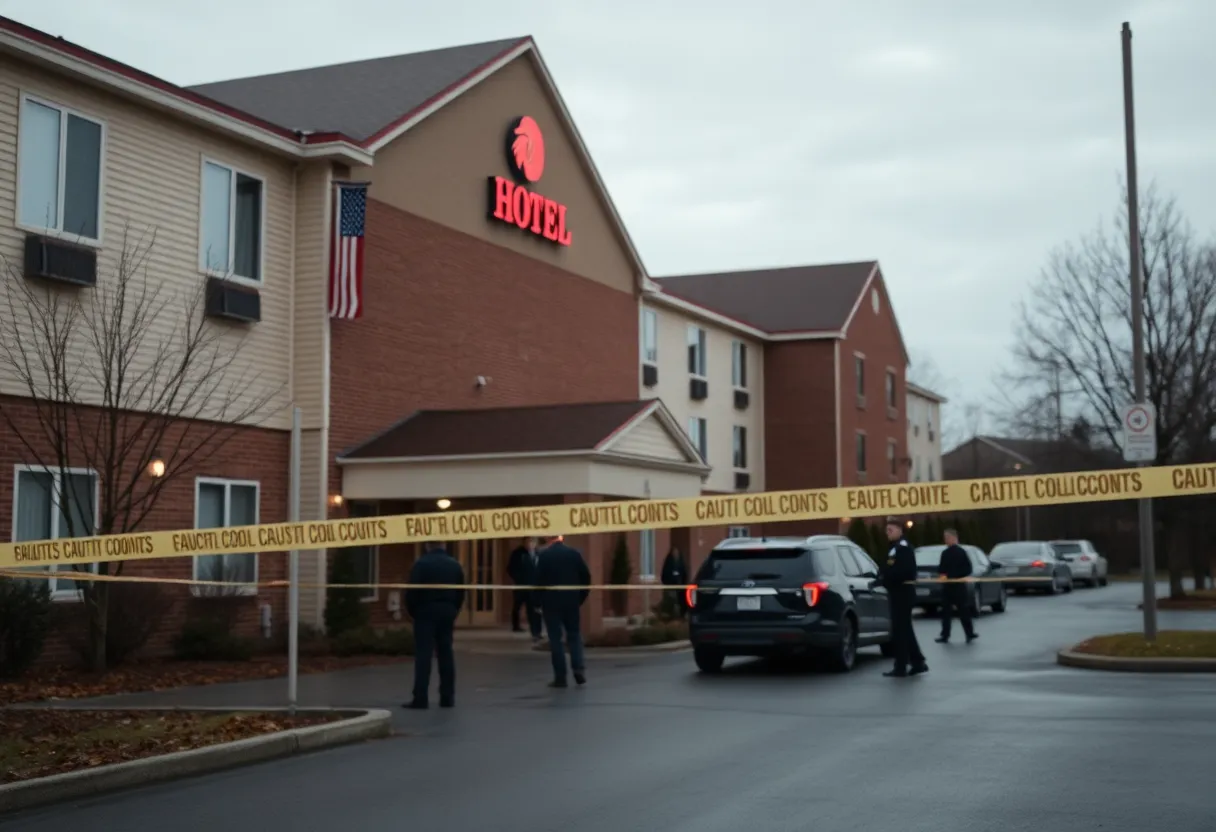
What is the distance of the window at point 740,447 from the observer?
46.0 meters

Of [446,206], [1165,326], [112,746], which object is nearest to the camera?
[112,746]

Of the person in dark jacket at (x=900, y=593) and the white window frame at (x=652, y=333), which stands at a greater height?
the white window frame at (x=652, y=333)

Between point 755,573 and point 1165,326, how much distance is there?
62.5ft

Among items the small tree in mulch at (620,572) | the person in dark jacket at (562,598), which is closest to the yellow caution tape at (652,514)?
the person in dark jacket at (562,598)

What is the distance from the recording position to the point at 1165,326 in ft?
108

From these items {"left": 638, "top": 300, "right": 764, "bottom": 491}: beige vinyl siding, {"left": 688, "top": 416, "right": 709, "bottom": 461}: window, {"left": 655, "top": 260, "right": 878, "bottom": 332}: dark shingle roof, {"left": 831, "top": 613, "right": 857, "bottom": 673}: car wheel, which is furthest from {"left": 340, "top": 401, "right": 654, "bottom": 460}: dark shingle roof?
{"left": 655, "top": 260, "right": 878, "bottom": 332}: dark shingle roof

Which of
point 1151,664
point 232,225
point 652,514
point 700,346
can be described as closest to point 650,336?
point 700,346

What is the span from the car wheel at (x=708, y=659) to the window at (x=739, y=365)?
27.8 meters

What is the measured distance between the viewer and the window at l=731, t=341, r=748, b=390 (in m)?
46.0

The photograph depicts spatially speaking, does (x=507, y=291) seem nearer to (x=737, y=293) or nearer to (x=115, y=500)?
(x=115, y=500)

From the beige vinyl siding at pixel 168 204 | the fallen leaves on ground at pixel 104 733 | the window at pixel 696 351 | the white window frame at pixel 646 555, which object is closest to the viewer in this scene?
the fallen leaves on ground at pixel 104 733

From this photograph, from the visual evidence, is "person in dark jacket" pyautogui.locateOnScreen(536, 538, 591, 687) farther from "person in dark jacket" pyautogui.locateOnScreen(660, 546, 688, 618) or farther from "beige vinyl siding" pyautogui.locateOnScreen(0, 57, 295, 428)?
"person in dark jacket" pyautogui.locateOnScreen(660, 546, 688, 618)

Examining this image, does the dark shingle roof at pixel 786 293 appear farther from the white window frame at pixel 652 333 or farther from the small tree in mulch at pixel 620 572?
the small tree in mulch at pixel 620 572

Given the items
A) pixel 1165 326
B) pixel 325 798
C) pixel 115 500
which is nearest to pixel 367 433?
pixel 115 500
